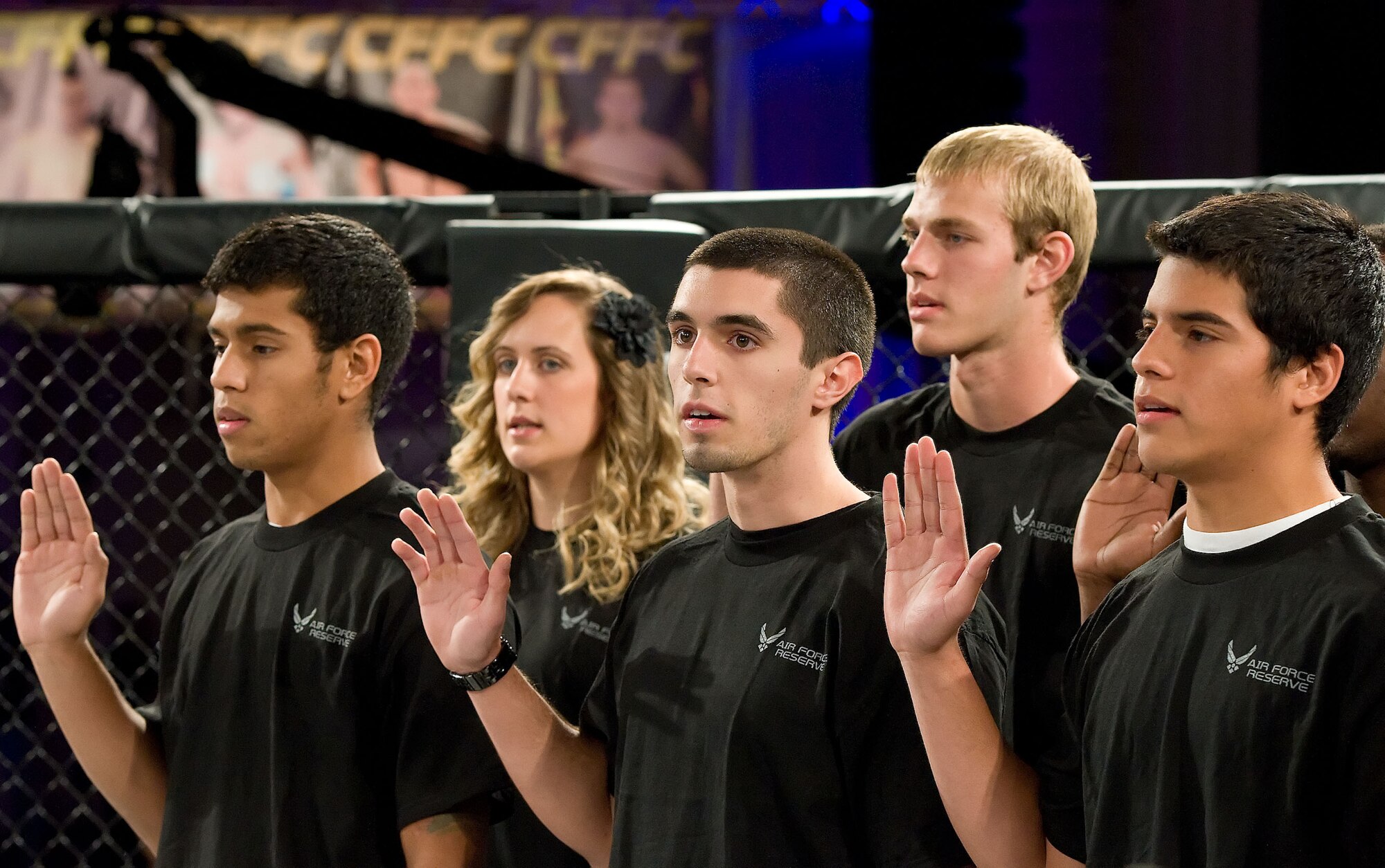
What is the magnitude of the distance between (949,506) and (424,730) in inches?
29.9

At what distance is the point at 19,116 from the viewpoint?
549 centimetres

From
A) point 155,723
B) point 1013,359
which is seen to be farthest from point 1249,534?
point 155,723

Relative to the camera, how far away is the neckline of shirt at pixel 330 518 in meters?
1.93

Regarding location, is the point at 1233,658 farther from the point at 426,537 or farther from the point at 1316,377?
the point at 426,537

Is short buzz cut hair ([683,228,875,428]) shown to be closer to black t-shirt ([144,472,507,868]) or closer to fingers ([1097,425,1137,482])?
fingers ([1097,425,1137,482])

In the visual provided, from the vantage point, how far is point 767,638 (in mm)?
1588

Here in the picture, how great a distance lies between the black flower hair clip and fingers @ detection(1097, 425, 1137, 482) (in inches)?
36.3

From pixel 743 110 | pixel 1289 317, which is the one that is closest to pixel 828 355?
pixel 1289 317

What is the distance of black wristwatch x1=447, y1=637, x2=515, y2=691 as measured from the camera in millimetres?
1670

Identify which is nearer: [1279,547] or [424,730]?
[1279,547]

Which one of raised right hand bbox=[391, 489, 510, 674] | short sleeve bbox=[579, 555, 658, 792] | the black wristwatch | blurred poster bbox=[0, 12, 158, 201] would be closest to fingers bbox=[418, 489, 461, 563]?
raised right hand bbox=[391, 489, 510, 674]

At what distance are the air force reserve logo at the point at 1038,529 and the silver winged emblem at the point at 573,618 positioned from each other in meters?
0.68

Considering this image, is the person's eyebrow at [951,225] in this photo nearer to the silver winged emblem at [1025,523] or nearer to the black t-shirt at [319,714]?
the silver winged emblem at [1025,523]

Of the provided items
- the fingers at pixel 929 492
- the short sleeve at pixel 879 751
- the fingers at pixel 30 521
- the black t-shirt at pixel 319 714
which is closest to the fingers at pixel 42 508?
the fingers at pixel 30 521
